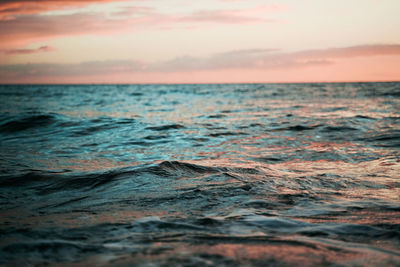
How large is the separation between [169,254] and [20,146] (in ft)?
25.2

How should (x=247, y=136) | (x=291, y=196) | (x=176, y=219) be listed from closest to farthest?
(x=176, y=219), (x=291, y=196), (x=247, y=136)

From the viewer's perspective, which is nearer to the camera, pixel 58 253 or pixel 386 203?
pixel 58 253

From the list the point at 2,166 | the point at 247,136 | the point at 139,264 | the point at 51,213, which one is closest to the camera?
the point at 139,264

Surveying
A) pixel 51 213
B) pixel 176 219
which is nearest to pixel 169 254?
pixel 176 219

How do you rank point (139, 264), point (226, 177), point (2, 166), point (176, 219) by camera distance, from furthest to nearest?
1. point (2, 166)
2. point (226, 177)
3. point (176, 219)
4. point (139, 264)

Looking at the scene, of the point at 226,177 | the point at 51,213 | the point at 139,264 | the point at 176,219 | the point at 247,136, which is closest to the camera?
the point at 139,264

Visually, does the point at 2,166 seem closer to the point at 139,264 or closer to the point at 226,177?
the point at 226,177

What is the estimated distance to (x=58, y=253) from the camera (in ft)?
7.41

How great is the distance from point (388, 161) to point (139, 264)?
5.46 metres

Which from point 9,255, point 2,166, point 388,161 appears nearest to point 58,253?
point 9,255

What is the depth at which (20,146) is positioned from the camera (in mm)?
8352

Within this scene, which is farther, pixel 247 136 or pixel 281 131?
pixel 281 131

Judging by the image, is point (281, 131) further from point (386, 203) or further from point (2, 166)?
point (2, 166)

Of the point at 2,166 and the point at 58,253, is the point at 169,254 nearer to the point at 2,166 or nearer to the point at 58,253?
the point at 58,253
